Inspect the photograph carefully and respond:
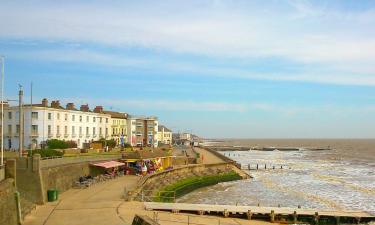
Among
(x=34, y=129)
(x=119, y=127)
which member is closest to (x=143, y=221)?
(x=34, y=129)

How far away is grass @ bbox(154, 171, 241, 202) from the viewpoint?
44.8 meters

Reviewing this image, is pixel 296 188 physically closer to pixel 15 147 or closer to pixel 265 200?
pixel 265 200

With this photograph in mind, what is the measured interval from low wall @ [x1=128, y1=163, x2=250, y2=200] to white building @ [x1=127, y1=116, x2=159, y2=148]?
3426 cm

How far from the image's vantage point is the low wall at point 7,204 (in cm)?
2397

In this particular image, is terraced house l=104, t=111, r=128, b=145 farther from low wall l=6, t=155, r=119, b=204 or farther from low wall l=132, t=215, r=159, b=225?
low wall l=132, t=215, r=159, b=225

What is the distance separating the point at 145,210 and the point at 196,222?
12.3 feet

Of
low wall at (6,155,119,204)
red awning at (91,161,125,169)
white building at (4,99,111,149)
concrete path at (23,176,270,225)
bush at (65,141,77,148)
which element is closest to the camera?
concrete path at (23,176,270,225)

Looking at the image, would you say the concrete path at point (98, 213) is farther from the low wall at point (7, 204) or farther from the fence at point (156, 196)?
the fence at point (156, 196)

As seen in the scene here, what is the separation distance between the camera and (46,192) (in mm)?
33281

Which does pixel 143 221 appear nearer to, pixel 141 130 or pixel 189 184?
pixel 189 184

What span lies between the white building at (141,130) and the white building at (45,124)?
28.6 metres

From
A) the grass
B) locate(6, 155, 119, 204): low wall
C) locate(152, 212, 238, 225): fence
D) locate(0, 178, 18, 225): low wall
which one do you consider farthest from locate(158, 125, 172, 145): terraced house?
locate(0, 178, 18, 225): low wall

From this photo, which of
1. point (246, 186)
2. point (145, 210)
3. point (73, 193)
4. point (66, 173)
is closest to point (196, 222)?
point (145, 210)

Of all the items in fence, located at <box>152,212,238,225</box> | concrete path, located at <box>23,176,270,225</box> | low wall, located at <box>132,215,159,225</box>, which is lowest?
fence, located at <box>152,212,238,225</box>
